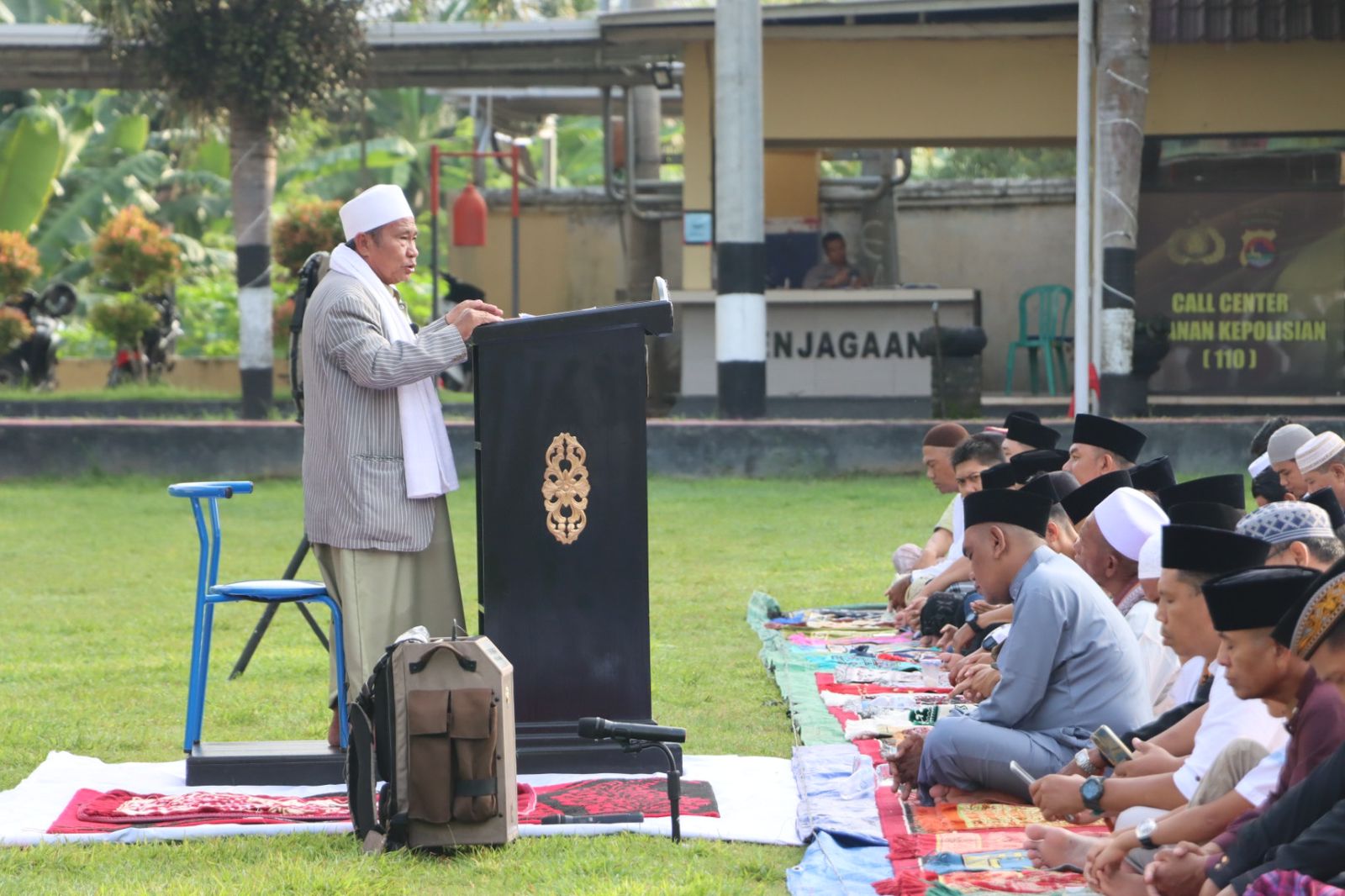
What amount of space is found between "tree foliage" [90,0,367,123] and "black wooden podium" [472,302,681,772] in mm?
12994

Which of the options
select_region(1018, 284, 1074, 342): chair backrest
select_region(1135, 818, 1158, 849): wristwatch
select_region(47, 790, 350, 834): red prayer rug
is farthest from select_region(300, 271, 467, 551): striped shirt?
select_region(1018, 284, 1074, 342): chair backrest

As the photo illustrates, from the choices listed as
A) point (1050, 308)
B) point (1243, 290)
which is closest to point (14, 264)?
point (1050, 308)

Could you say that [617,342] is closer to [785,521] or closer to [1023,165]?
[785,521]

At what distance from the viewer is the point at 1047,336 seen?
21.2 meters

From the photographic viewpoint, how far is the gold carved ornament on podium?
19.7 feet

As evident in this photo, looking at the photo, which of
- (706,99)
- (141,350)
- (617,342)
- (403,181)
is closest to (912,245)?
(706,99)

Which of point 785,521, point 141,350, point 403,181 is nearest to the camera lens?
point 785,521

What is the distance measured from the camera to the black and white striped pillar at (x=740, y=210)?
56.1 feet

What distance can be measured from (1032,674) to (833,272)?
49.8ft

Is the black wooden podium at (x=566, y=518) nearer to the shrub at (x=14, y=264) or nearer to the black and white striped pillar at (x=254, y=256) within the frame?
the black and white striped pillar at (x=254, y=256)

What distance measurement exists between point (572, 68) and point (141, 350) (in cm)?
698

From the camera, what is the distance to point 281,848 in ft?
17.1

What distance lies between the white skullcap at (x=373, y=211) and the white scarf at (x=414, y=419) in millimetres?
88

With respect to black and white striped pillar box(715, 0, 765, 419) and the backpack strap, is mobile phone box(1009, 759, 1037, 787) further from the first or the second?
black and white striped pillar box(715, 0, 765, 419)
